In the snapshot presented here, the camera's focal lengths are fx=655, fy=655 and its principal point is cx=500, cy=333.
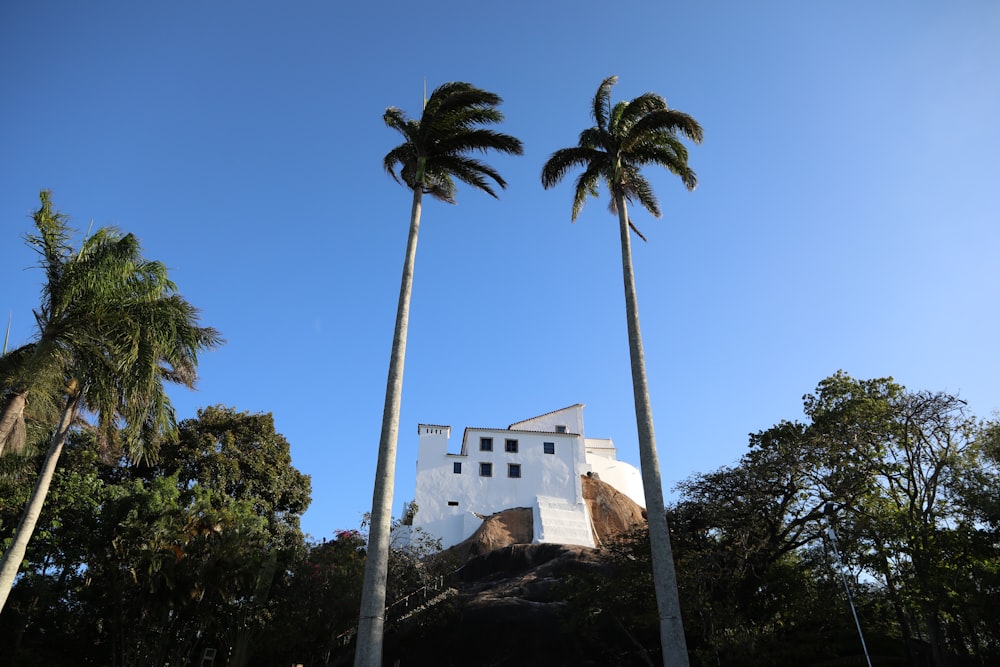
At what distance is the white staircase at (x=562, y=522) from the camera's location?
46688mm

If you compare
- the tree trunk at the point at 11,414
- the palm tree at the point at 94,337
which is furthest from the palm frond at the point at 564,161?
the tree trunk at the point at 11,414

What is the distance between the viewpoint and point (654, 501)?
41.5 ft

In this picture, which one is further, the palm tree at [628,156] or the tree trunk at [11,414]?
the palm tree at [628,156]

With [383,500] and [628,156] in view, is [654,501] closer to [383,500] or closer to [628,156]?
[383,500]

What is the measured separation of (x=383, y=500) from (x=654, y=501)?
5221mm

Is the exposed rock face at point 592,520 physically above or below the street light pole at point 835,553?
above

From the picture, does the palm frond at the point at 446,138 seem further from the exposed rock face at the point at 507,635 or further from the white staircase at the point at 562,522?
the white staircase at the point at 562,522

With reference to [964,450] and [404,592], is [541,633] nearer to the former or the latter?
[404,592]

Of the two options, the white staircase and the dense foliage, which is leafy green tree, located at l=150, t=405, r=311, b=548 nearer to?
the white staircase

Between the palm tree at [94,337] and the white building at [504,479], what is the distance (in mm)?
34744

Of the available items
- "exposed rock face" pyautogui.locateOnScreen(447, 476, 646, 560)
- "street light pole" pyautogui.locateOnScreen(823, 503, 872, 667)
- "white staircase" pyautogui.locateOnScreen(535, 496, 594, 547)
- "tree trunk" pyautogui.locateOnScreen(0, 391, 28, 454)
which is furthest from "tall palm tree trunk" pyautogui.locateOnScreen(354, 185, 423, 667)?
"white staircase" pyautogui.locateOnScreen(535, 496, 594, 547)

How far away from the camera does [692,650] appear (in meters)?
19.5

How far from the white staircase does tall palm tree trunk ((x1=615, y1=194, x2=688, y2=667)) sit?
1329 inches

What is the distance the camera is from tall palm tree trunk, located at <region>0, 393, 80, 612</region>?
43.7 ft
